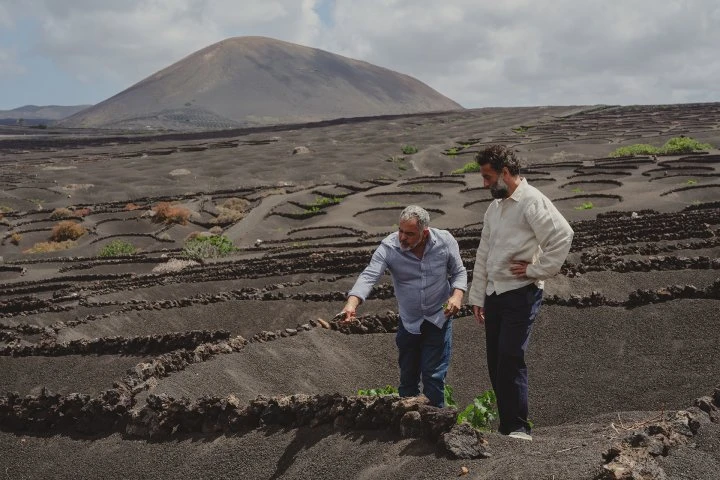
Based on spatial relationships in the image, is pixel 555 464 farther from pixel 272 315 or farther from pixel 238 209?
pixel 238 209

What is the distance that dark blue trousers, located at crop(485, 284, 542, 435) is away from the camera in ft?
23.5

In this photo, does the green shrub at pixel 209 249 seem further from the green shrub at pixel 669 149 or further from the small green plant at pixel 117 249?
the green shrub at pixel 669 149

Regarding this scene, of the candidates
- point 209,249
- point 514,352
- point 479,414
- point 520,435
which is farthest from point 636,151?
point 520,435

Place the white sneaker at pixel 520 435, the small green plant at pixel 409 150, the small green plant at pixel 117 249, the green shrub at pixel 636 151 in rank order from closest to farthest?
the white sneaker at pixel 520 435 < the small green plant at pixel 117 249 < the green shrub at pixel 636 151 < the small green plant at pixel 409 150

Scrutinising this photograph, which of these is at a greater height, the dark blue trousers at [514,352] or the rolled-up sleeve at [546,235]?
the rolled-up sleeve at [546,235]

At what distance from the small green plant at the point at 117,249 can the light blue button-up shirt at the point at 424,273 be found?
35688 mm

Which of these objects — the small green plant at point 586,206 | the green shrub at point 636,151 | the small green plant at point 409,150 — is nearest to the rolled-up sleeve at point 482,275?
the small green plant at point 586,206

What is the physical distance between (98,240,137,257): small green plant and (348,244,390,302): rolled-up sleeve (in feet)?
117

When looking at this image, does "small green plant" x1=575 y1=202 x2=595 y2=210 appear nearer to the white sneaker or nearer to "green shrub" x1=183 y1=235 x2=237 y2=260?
"green shrub" x1=183 y1=235 x2=237 y2=260

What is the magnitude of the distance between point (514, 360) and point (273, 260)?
80.8 feet

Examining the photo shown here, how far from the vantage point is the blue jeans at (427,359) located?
791 cm

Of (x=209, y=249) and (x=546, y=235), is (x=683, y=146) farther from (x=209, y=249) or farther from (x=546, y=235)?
(x=546, y=235)

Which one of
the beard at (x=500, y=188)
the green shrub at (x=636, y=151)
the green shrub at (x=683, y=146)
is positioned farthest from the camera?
the green shrub at (x=636, y=151)

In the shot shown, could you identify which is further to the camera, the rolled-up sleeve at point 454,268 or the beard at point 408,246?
the rolled-up sleeve at point 454,268
